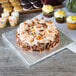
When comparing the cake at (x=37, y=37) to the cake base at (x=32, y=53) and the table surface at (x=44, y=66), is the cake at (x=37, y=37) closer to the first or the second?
the cake base at (x=32, y=53)

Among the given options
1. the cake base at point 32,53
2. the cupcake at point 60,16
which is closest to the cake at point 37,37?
the cake base at point 32,53

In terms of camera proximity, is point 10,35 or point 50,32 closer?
point 50,32

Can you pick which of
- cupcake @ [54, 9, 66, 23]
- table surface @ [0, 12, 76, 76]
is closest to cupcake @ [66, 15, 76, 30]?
cupcake @ [54, 9, 66, 23]

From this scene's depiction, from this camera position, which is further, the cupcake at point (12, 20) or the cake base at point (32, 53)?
the cupcake at point (12, 20)

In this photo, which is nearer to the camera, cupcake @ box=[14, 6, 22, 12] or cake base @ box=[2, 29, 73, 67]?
cake base @ box=[2, 29, 73, 67]

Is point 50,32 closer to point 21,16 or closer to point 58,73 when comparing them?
point 58,73

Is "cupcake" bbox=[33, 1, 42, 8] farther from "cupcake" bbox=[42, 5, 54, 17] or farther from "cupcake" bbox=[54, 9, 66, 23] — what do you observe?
"cupcake" bbox=[54, 9, 66, 23]

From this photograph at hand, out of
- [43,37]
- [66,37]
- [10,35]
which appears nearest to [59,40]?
[66,37]
